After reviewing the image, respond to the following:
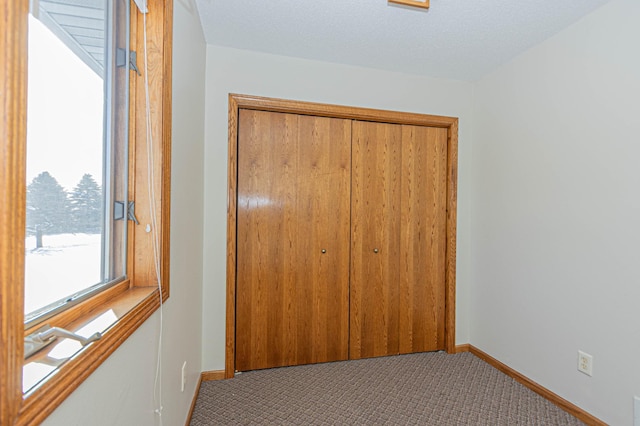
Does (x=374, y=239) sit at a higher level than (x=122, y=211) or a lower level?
lower

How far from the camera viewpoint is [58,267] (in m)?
0.74

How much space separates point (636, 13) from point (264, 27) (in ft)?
6.51

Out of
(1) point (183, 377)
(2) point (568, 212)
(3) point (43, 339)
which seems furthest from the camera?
(2) point (568, 212)

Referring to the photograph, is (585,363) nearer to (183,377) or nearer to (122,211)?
(183,377)

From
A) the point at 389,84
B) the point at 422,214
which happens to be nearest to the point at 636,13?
the point at 389,84

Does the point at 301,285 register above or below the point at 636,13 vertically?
below

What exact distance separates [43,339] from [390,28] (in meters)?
2.17

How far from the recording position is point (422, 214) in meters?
2.64

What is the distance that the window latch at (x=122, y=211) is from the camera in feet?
3.53

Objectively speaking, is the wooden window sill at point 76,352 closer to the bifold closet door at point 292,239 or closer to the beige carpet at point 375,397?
the beige carpet at point 375,397

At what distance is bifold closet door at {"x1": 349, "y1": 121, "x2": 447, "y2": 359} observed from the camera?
2514 millimetres

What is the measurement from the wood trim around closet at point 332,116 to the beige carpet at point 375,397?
0.99 feet

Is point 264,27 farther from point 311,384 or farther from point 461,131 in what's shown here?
point 311,384

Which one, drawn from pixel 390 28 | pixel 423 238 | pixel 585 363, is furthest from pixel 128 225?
pixel 585 363
